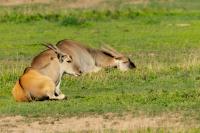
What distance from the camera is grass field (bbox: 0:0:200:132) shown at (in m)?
12.0

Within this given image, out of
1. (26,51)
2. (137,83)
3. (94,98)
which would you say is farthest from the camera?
(26,51)

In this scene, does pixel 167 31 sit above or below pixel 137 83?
above

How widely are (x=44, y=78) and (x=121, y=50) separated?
9.11m

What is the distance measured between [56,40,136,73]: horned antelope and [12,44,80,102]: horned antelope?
2.51 meters

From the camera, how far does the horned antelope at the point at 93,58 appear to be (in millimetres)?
17219

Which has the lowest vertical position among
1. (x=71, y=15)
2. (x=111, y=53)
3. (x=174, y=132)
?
A: (x=174, y=132)

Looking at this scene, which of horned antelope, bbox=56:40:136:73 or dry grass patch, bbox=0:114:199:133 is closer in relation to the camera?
dry grass patch, bbox=0:114:199:133

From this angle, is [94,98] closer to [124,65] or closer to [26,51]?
[124,65]

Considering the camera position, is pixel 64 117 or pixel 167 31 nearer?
pixel 64 117

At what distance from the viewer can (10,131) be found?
10.6 m

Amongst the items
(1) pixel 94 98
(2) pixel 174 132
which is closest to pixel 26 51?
(1) pixel 94 98

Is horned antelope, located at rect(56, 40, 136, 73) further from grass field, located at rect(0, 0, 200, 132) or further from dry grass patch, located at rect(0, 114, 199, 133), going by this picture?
dry grass patch, located at rect(0, 114, 199, 133)

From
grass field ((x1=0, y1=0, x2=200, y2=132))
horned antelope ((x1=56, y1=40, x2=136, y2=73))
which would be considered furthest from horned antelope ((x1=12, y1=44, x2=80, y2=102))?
horned antelope ((x1=56, y1=40, x2=136, y2=73))

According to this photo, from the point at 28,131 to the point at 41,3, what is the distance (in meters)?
26.4
